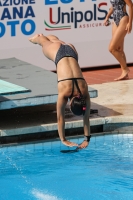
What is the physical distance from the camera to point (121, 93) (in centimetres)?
1175

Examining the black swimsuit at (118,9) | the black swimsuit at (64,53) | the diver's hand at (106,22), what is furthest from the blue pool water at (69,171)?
the diver's hand at (106,22)

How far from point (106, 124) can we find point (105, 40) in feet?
13.8

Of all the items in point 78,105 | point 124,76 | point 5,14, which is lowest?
point 124,76

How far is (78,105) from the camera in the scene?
798cm

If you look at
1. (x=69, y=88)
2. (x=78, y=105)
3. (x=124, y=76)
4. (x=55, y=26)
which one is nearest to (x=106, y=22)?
(x=124, y=76)

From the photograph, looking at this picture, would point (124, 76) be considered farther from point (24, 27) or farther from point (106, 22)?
point (24, 27)

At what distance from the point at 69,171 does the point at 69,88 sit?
4.45ft

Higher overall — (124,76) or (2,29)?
(2,29)

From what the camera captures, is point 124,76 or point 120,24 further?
point 124,76

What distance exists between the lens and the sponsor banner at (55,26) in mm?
13219

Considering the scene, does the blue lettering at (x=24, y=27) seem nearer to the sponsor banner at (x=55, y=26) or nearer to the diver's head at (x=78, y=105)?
the sponsor banner at (x=55, y=26)

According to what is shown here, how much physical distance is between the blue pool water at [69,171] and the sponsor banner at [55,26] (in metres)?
3.96

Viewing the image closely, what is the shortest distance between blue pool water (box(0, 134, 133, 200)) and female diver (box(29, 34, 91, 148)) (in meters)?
0.60

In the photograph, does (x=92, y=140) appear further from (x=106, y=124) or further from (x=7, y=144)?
(x=7, y=144)
